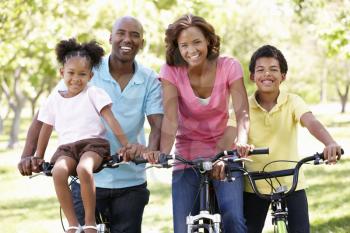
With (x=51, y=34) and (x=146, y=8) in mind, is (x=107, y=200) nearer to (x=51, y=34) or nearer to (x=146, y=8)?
(x=146, y=8)

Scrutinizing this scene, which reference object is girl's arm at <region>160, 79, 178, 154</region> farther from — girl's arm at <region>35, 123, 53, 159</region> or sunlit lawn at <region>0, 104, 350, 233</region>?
sunlit lawn at <region>0, 104, 350, 233</region>

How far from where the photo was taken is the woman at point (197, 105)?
198 inches

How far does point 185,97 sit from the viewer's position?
5.21 m

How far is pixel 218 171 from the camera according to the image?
4.74 metres

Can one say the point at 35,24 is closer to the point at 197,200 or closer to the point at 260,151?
the point at 197,200

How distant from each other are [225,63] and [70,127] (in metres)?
1.14

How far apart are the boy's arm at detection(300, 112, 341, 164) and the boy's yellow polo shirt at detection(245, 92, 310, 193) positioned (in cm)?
15

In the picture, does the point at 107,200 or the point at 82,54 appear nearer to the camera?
the point at 82,54

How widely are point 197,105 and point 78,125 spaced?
32.1 inches

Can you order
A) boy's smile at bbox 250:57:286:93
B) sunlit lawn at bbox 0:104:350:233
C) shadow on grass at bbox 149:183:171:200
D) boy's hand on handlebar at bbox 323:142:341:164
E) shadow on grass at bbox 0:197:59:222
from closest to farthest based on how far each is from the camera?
boy's hand on handlebar at bbox 323:142:341:164 → boy's smile at bbox 250:57:286:93 → sunlit lawn at bbox 0:104:350:233 → shadow on grass at bbox 0:197:59:222 → shadow on grass at bbox 149:183:171:200

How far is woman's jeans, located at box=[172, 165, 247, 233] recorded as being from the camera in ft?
16.3

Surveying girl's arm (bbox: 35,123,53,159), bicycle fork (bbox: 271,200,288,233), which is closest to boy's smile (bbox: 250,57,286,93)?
bicycle fork (bbox: 271,200,288,233)

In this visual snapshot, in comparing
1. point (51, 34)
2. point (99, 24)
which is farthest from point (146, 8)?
point (99, 24)

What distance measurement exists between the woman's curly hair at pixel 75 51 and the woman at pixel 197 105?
0.49m
